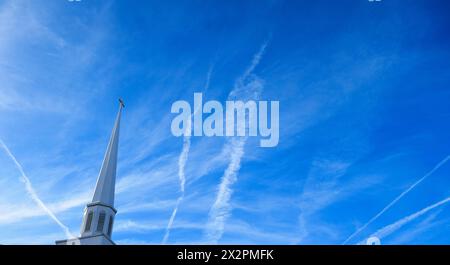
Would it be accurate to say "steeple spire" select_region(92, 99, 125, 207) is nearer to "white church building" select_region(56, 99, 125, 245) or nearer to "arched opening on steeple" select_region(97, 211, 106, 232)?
"white church building" select_region(56, 99, 125, 245)

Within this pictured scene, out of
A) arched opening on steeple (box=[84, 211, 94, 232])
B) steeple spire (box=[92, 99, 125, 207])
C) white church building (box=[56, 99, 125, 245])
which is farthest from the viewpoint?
steeple spire (box=[92, 99, 125, 207])

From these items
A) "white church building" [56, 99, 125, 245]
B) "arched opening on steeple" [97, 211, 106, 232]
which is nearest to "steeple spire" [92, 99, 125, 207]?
"white church building" [56, 99, 125, 245]

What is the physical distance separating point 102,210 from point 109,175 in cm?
767

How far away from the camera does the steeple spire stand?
58244 millimetres

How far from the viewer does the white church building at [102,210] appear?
171 ft

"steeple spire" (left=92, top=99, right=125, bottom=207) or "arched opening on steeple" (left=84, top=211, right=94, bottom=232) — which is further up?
"steeple spire" (left=92, top=99, right=125, bottom=207)

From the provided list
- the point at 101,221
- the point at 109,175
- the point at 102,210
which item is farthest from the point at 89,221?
the point at 109,175

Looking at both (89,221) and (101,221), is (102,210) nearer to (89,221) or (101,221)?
(101,221)

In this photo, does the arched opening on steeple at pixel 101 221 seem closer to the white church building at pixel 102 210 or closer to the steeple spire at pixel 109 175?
the white church building at pixel 102 210
